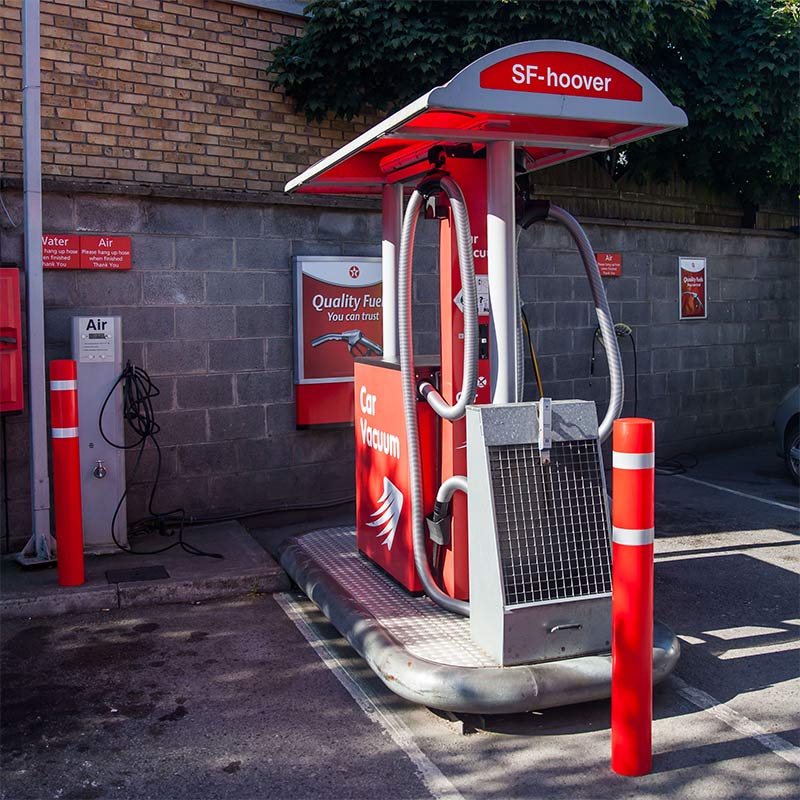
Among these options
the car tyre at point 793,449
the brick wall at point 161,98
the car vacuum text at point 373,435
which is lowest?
the car tyre at point 793,449

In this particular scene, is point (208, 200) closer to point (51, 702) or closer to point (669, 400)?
point (51, 702)

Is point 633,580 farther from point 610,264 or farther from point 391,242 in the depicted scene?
point 610,264

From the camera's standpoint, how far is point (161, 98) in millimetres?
7074

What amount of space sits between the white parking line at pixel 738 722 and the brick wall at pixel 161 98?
5.14m

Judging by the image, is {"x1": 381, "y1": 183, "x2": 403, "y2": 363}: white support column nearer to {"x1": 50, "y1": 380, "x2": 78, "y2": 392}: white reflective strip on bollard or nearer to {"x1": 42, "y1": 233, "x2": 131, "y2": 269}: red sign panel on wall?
{"x1": 50, "y1": 380, "x2": 78, "y2": 392}: white reflective strip on bollard

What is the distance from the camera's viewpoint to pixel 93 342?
6430 mm

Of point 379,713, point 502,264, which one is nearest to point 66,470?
point 379,713

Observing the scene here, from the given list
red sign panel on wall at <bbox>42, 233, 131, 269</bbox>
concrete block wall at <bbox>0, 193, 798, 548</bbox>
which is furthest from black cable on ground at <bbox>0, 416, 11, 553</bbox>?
red sign panel on wall at <bbox>42, 233, 131, 269</bbox>

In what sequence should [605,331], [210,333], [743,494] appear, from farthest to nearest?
[743,494], [210,333], [605,331]

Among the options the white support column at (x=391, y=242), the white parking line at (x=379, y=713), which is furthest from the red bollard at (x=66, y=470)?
the white support column at (x=391, y=242)

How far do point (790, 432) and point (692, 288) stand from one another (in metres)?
2.24

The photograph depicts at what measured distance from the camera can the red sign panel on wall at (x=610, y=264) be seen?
9672 millimetres

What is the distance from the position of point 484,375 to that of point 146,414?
9.99 feet

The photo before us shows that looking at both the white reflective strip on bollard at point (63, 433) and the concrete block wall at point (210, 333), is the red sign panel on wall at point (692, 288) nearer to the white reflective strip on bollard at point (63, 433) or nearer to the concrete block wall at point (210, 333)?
Answer: the concrete block wall at point (210, 333)
